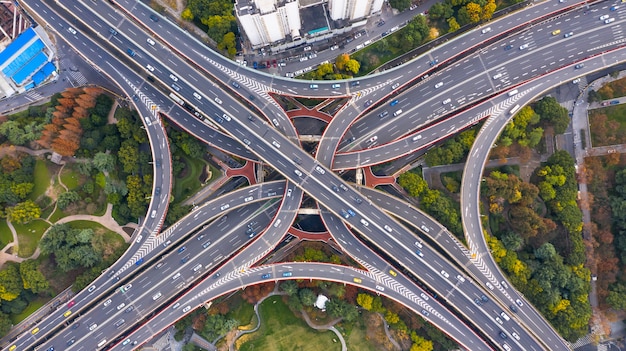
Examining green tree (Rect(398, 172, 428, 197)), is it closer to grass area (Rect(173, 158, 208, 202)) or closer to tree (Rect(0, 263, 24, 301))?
grass area (Rect(173, 158, 208, 202))

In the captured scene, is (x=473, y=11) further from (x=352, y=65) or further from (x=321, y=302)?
(x=321, y=302)

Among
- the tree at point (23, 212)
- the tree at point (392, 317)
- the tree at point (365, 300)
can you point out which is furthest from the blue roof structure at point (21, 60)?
the tree at point (392, 317)

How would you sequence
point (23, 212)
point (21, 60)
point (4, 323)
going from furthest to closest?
point (21, 60), point (23, 212), point (4, 323)

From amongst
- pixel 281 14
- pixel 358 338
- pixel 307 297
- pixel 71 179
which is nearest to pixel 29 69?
pixel 71 179

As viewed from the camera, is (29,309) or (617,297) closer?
(617,297)

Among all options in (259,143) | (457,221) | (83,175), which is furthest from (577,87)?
(83,175)

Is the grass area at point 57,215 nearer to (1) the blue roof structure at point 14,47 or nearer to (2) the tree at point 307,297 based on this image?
(1) the blue roof structure at point 14,47

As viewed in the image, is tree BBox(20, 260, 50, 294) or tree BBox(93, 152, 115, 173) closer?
tree BBox(20, 260, 50, 294)

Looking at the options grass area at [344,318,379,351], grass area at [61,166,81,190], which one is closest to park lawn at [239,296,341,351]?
grass area at [344,318,379,351]
